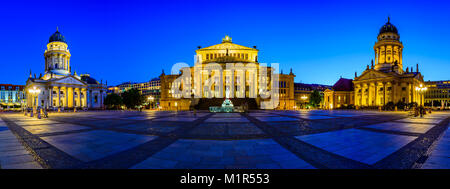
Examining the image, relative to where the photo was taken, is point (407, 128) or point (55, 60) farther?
point (55, 60)

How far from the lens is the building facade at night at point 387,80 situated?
206 feet

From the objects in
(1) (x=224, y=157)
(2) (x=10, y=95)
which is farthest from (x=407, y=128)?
(2) (x=10, y=95)

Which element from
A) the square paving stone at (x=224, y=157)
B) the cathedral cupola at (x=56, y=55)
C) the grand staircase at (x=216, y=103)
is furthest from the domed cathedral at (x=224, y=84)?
the cathedral cupola at (x=56, y=55)

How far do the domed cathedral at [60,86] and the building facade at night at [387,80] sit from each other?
10313 centimetres

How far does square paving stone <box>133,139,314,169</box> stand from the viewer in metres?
5.26

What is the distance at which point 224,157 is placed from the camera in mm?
6070

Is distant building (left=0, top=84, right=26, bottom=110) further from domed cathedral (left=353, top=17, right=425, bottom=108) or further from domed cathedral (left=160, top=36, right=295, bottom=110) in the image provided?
domed cathedral (left=353, top=17, right=425, bottom=108)

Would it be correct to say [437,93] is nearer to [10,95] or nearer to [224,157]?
[224,157]

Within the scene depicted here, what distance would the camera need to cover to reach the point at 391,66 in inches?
2724

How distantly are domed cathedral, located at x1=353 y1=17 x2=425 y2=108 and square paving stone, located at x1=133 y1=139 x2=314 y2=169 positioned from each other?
76.3 m

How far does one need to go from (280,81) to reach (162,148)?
66400mm

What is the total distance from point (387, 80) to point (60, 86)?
11864cm
